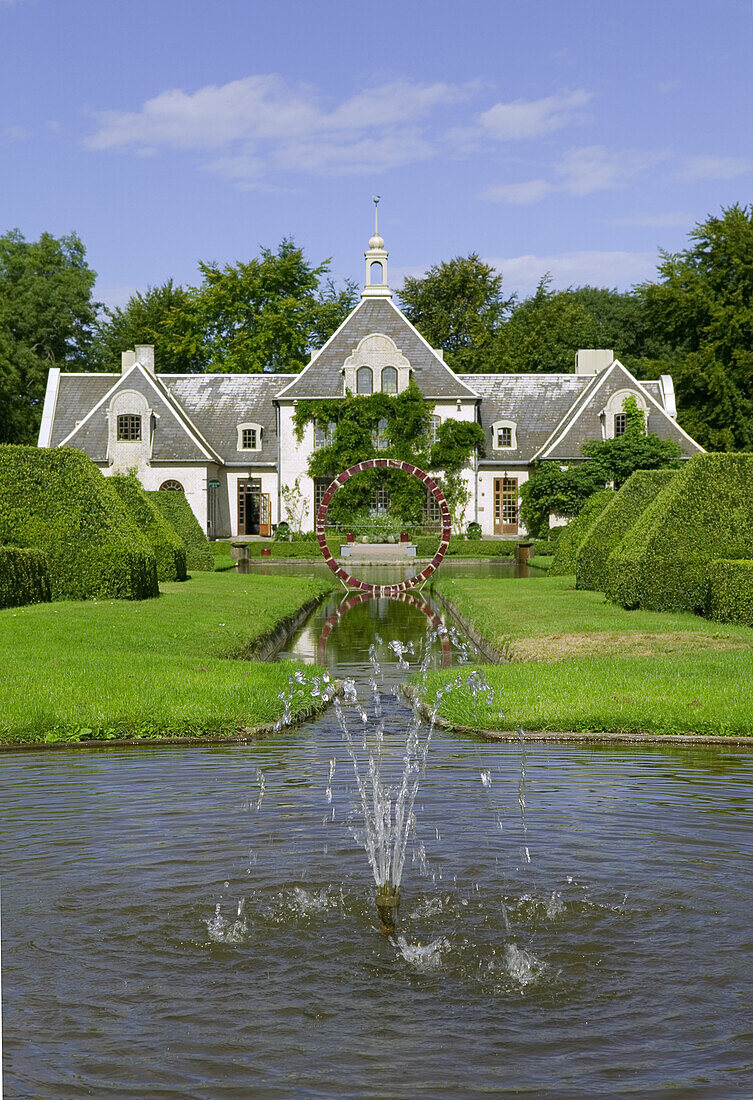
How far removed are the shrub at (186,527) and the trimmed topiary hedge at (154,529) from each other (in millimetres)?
4262

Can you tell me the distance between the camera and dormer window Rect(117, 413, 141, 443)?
50.7m

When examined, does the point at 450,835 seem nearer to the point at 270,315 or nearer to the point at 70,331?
the point at 270,315

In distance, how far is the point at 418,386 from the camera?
50.7 meters

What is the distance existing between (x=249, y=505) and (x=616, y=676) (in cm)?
4245

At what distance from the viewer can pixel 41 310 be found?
66.7 meters

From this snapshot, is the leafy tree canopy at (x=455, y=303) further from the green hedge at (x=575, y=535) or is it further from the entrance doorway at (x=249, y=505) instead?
the green hedge at (x=575, y=535)

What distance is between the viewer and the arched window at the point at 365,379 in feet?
165

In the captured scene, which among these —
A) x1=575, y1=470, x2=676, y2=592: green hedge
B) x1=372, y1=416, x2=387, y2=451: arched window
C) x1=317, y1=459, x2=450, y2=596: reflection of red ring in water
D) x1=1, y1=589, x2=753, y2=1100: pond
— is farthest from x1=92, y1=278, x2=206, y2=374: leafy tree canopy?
x1=1, y1=589, x2=753, y2=1100: pond

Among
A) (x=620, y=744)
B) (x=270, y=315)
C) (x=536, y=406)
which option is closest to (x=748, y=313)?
(x=536, y=406)

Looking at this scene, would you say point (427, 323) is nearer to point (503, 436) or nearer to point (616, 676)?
point (503, 436)

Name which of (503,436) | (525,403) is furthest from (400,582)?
(525,403)

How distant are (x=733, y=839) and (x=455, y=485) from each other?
43.5 meters

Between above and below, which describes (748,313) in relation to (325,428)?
above

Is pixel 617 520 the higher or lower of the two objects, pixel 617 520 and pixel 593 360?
the lower
